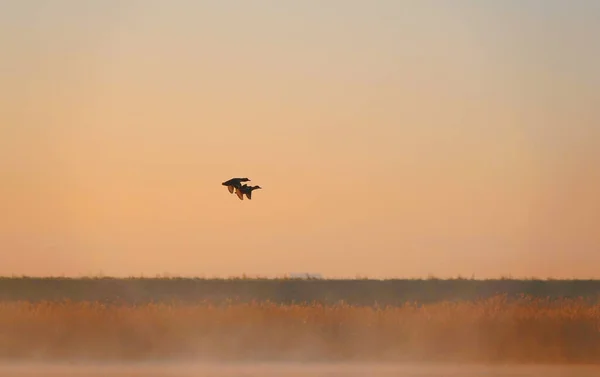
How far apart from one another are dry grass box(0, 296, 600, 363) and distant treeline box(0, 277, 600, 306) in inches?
735

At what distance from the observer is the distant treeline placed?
50.1 meters

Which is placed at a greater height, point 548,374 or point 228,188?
point 228,188

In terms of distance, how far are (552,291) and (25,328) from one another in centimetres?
3217

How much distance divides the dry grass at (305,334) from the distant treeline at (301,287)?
61.3 feet

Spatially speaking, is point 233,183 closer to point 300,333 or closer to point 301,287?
point 300,333

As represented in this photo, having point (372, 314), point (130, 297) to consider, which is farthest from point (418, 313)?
point (130, 297)

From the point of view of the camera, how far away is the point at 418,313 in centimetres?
2906

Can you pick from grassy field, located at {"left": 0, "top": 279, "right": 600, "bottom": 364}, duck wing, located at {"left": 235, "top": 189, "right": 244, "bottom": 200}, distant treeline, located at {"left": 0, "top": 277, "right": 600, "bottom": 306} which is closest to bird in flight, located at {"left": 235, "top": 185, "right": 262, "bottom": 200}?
duck wing, located at {"left": 235, "top": 189, "right": 244, "bottom": 200}

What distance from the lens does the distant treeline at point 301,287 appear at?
50094 millimetres

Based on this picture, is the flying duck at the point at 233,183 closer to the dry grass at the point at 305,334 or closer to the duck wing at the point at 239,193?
the duck wing at the point at 239,193

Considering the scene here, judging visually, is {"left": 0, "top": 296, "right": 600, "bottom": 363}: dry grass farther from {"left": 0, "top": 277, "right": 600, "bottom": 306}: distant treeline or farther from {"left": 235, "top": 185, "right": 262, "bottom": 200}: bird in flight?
{"left": 0, "top": 277, "right": 600, "bottom": 306}: distant treeline

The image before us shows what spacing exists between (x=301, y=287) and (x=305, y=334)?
30.0 m

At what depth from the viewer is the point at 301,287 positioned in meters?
56.5

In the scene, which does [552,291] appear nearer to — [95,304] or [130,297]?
[130,297]
